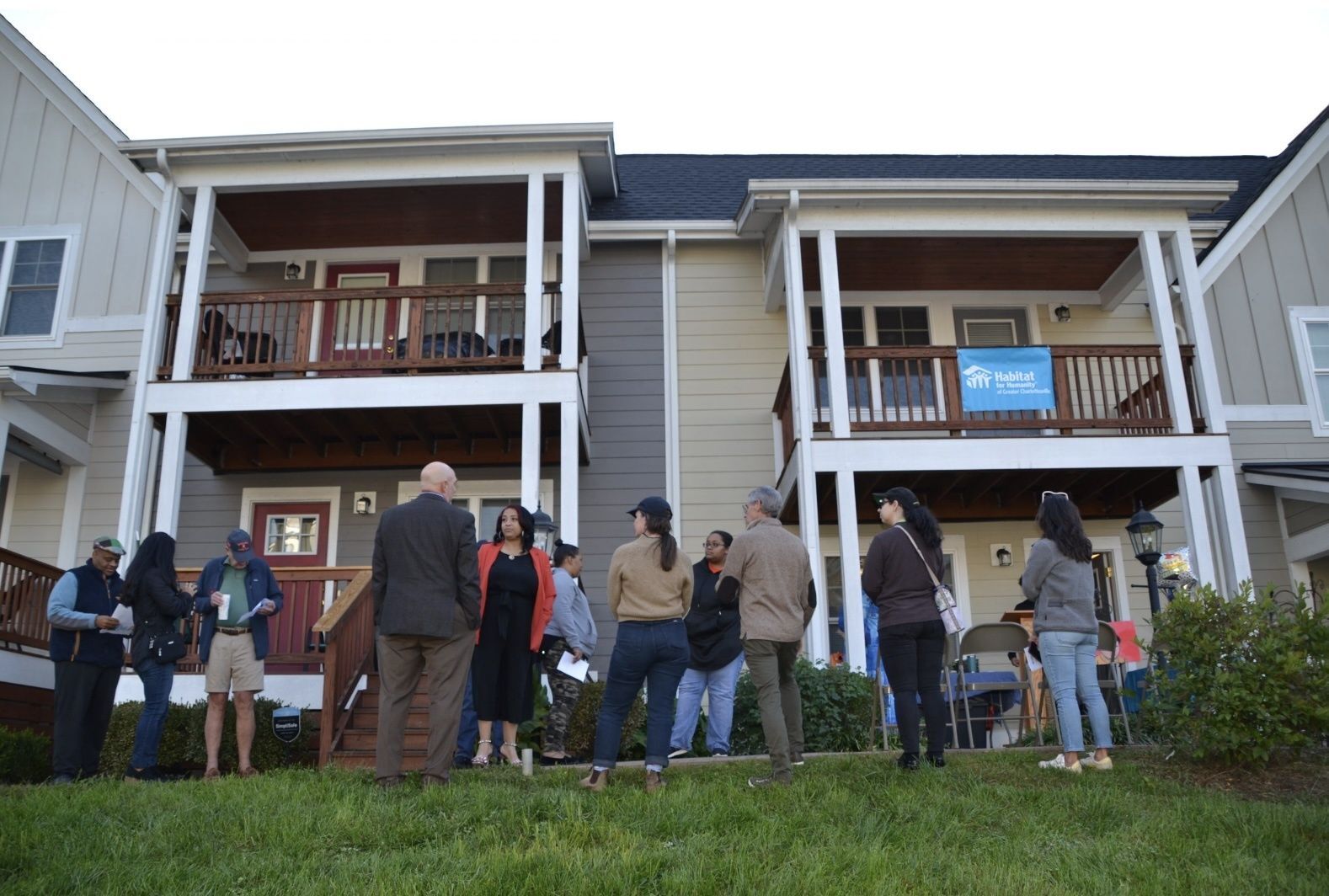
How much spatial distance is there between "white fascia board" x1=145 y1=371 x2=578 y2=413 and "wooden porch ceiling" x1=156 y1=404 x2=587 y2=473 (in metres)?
0.49

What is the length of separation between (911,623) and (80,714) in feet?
18.0

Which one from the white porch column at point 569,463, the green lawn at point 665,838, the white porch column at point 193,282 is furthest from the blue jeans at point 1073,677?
the white porch column at point 193,282

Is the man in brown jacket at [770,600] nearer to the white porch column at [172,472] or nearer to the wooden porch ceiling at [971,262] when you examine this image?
the white porch column at [172,472]

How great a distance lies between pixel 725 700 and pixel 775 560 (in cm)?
187

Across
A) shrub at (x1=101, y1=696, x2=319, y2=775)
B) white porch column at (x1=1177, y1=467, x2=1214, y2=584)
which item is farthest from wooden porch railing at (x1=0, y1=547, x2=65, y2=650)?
white porch column at (x1=1177, y1=467, x2=1214, y2=584)

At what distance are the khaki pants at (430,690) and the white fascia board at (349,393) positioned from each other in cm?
563

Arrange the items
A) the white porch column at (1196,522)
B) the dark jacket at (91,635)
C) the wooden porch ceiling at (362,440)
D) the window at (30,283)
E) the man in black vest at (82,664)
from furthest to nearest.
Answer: the window at (30,283), the wooden porch ceiling at (362,440), the white porch column at (1196,522), the dark jacket at (91,635), the man in black vest at (82,664)

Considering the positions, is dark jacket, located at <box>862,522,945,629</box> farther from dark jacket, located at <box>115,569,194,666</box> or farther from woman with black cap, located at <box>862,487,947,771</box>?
dark jacket, located at <box>115,569,194,666</box>

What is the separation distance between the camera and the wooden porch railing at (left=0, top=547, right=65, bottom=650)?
9.72 m

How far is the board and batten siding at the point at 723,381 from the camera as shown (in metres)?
12.9

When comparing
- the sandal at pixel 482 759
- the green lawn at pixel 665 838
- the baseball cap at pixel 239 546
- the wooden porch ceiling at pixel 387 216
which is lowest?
the green lawn at pixel 665 838

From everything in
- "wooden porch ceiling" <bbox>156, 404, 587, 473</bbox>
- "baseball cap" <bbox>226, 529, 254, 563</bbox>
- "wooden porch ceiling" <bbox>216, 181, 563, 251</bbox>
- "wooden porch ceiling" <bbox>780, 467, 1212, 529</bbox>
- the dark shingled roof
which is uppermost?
the dark shingled roof

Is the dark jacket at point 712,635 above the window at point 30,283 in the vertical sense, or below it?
below

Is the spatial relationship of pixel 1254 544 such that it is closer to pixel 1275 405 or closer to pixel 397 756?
pixel 1275 405
